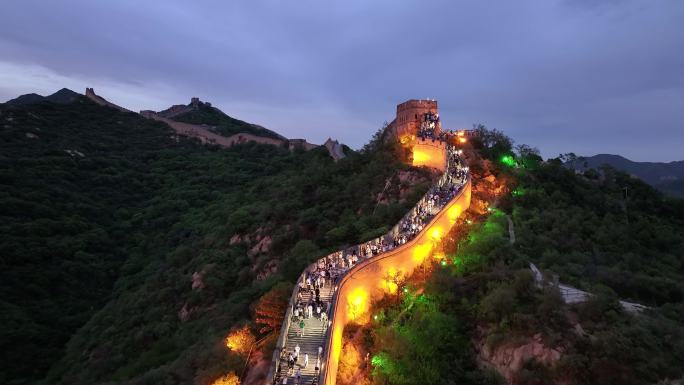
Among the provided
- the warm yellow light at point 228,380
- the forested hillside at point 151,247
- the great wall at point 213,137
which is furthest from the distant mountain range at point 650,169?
the warm yellow light at point 228,380

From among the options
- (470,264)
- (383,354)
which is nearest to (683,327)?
(470,264)

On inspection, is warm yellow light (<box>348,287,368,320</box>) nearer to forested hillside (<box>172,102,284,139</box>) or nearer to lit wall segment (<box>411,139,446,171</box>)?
lit wall segment (<box>411,139,446,171</box>)

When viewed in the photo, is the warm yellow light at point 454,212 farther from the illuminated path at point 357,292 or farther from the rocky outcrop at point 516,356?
the rocky outcrop at point 516,356

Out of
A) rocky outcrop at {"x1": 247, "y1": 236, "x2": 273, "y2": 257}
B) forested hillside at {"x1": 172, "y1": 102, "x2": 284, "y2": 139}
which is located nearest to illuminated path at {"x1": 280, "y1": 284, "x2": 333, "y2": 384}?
rocky outcrop at {"x1": 247, "y1": 236, "x2": 273, "y2": 257}

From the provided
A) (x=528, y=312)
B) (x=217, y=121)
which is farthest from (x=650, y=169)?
(x=528, y=312)

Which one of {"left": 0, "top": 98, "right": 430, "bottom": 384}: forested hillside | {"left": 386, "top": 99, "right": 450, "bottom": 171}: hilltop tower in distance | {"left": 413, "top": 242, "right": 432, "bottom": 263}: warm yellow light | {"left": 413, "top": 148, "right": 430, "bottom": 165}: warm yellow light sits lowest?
{"left": 0, "top": 98, "right": 430, "bottom": 384}: forested hillside

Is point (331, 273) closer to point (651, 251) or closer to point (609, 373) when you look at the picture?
point (609, 373)
